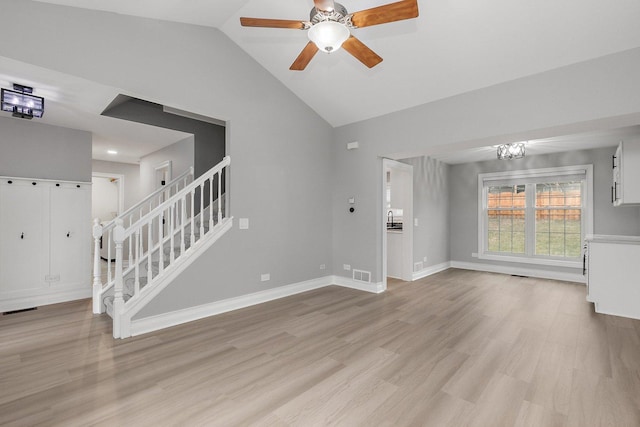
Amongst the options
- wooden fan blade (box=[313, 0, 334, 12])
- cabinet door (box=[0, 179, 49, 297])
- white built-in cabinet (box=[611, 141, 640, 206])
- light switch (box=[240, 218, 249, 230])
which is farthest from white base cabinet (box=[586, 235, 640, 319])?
cabinet door (box=[0, 179, 49, 297])

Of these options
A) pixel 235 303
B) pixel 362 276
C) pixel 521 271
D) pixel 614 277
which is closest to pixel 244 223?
pixel 235 303

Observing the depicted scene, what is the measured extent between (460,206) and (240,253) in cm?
557

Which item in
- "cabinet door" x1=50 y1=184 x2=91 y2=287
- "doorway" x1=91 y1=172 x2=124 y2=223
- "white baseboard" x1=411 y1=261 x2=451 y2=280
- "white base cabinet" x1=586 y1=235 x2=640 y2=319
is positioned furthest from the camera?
"doorway" x1=91 y1=172 x2=124 y2=223

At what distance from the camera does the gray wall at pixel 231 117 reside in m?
2.80

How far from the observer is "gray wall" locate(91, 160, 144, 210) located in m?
7.21

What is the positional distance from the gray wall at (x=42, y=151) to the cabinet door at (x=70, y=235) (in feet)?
0.87

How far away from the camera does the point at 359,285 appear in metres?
5.04

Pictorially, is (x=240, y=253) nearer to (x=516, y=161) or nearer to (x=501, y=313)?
(x=501, y=313)

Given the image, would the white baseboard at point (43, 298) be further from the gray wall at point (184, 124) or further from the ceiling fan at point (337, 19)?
the ceiling fan at point (337, 19)

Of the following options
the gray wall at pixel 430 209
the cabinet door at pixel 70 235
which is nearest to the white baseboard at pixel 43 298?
the cabinet door at pixel 70 235

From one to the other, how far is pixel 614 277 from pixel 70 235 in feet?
24.8

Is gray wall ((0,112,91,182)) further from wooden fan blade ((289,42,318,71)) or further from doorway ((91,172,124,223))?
doorway ((91,172,124,223))

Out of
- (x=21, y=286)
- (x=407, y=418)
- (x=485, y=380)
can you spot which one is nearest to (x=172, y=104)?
(x=21, y=286)

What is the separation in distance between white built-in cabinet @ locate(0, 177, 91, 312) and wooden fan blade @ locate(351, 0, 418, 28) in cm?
470
